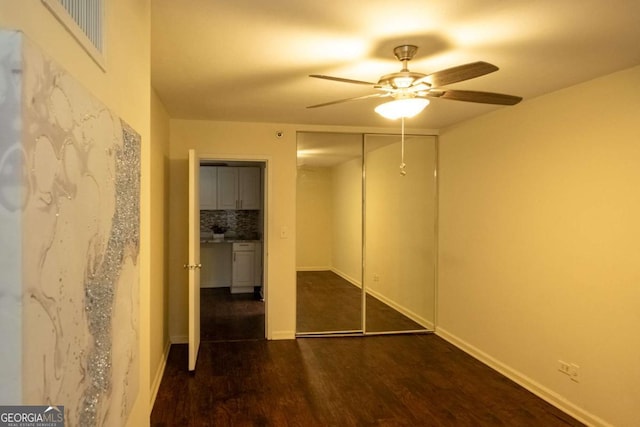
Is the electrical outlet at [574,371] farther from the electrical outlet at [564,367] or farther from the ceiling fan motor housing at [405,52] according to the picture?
the ceiling fan motor housing at [405,52]

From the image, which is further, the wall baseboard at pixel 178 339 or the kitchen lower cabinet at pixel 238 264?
the kitchen lower cabinet at pixel 238 264

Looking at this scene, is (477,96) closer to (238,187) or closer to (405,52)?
(405,52)

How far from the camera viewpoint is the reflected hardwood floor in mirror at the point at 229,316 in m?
4.68

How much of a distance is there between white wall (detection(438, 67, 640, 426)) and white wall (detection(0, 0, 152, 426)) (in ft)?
9.34

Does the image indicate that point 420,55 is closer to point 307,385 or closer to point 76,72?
point 76,72

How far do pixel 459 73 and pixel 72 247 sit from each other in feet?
5.90

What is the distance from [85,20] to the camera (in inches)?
40.1

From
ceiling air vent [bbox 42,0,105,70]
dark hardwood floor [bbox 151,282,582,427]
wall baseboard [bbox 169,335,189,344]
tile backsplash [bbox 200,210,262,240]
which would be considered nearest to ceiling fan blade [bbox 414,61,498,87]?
ceiling air vent [bbox 42,0,105,70]

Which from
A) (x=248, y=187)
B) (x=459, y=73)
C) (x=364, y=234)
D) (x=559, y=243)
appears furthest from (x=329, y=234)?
(x=459, y=73)

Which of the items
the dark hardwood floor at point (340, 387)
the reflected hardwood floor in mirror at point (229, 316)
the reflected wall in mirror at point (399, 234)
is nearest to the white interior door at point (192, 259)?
the dark hardwood floor at point (340, 387)

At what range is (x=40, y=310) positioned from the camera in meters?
0.71

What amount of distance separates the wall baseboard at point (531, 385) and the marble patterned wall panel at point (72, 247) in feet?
9.96

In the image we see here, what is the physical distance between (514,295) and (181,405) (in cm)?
287

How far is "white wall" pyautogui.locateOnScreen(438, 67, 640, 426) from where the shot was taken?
8.64ft
